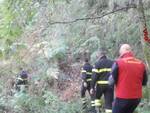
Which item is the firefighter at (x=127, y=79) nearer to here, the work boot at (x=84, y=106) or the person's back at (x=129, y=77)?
the person's back at (x=129, y=77)

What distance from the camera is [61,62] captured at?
2288 centimetres

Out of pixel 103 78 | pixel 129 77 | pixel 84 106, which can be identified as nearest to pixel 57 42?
pixel 84 106

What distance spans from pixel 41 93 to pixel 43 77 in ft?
8.91

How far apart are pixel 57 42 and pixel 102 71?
8.04 metres

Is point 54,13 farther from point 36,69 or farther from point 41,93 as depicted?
point 36,69

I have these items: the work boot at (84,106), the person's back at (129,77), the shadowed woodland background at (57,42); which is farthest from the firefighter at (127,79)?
the work boot at (84,106)

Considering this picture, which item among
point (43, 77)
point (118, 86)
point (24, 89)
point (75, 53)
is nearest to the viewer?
point (118, 86)

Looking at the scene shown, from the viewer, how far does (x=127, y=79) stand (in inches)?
349

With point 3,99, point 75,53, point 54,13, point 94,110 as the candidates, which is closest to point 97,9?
point 54,13

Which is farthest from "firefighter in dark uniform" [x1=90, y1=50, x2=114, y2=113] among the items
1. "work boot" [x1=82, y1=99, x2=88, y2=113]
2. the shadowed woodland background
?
"work boot" [x1=82, y1=99, x2=88, y2=113]

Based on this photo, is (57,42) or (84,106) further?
(57,42)

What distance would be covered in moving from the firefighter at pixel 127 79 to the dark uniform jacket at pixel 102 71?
237 centimetres

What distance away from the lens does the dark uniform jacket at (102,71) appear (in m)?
11.4

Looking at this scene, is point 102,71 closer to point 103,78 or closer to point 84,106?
point 103,78
